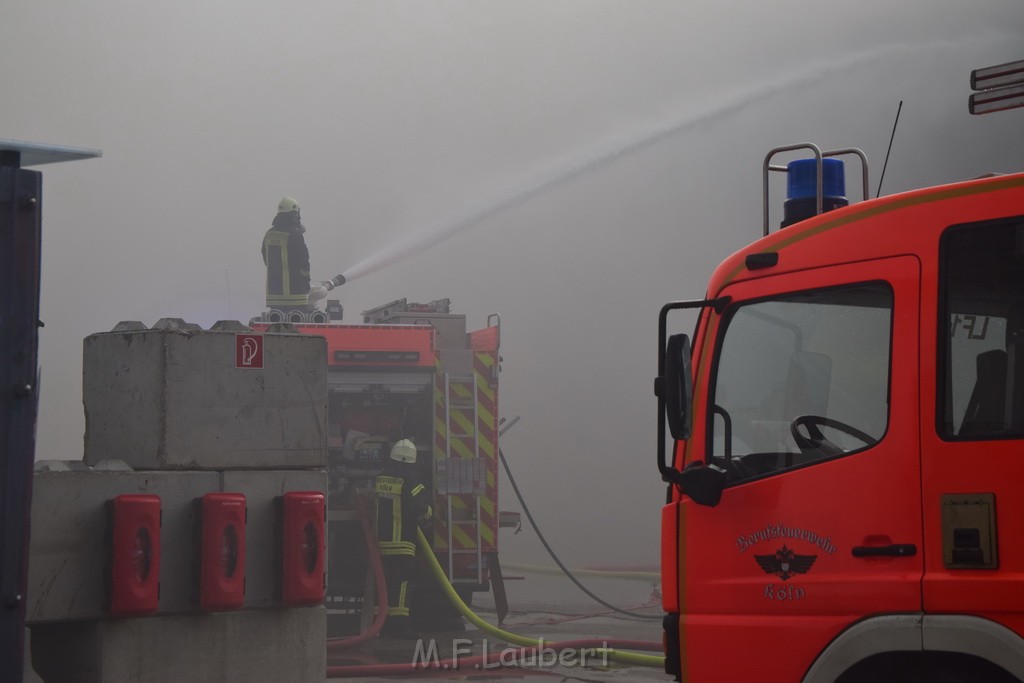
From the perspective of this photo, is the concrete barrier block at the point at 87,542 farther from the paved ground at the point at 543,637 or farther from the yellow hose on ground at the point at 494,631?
the yellow hose on ground at the point at 494,631

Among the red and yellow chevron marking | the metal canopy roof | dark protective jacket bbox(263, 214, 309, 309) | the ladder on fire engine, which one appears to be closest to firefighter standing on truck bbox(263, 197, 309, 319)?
dark protective jacket bbox(263, 214, 309, 309)

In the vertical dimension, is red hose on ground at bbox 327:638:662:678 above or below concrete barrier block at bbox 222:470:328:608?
below

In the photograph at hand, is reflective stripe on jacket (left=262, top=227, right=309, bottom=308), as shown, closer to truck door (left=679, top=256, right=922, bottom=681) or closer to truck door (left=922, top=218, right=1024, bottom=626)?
truck door (left=679, top=256, right=922, bottom=681)

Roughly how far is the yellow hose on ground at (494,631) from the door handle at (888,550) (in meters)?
4.20

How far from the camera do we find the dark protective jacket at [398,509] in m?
9.64

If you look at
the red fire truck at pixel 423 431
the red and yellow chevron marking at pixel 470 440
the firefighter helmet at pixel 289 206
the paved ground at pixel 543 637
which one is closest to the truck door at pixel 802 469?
the paved ground at pixel 543 637

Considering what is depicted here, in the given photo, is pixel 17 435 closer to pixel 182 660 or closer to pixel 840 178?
pixel 182 660

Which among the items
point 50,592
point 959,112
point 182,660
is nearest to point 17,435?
point 50,592

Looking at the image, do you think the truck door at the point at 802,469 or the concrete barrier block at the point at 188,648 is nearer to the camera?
the truck door at the point at 802,469

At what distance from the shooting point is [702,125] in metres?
17.3

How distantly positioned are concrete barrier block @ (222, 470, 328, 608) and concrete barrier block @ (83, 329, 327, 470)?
0.34 feet

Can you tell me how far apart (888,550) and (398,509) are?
687cm

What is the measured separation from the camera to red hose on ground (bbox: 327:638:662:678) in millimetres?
7664

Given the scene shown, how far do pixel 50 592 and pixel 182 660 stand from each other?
0.53m
